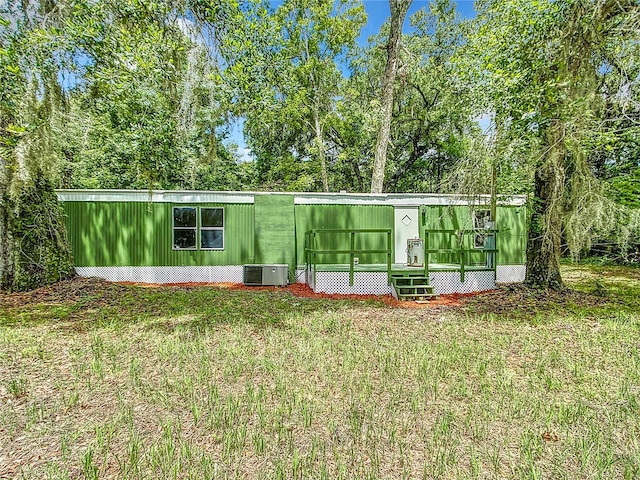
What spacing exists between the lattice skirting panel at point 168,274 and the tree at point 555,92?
7.01m

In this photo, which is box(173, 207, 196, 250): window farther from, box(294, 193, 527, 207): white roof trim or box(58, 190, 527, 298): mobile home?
box(294, 193, 527, 207): white roof trim

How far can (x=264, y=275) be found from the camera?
8.79 m

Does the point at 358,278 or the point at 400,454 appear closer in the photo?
the point at 400,454

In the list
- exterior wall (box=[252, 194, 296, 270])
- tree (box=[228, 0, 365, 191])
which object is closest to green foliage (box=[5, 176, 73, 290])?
exterior wall (box=[252, 194, 296, 270])

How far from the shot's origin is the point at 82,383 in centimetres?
316

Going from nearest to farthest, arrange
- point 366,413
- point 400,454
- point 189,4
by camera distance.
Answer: point 400,454 → point 366,413 → point 189,4

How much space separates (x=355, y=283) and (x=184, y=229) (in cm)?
469

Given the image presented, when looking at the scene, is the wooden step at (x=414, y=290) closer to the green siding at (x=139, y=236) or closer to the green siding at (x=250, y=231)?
the green siding at (x=250, y=231)

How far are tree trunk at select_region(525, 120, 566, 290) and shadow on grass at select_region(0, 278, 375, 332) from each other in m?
3.67

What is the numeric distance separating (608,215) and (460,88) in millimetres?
5672

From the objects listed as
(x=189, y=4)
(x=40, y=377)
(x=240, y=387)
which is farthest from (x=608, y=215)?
(x=189, y=4)

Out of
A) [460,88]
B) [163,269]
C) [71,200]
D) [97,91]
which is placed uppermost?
[460,88]

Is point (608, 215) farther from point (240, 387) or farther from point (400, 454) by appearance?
point (240, 387)

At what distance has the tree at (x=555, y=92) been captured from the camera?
216 inches
